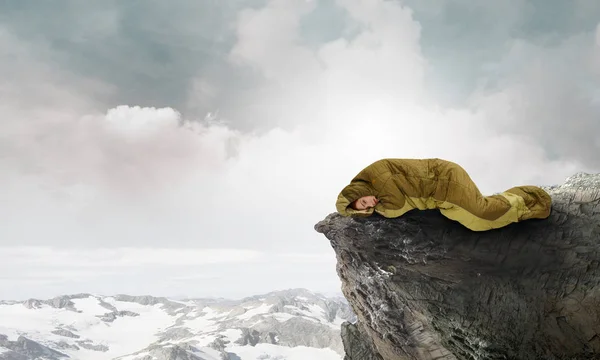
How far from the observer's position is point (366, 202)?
426 inches

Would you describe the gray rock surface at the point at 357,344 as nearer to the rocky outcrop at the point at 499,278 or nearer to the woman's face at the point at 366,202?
the rocky outcrop at the point at 499,278

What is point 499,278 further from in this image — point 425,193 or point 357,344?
point 357,344

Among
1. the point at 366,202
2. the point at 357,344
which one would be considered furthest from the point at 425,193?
the point at 357,344

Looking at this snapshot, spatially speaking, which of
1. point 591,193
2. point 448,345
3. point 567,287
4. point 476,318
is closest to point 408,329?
point 448,345

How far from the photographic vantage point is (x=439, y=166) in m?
11.1

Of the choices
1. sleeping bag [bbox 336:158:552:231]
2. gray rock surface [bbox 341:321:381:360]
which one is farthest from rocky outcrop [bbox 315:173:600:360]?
gray rock surface [bbox 341:321:381:360]

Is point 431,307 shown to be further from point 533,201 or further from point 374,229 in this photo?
point 533,201

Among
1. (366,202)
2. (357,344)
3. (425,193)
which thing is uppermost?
(425,193)

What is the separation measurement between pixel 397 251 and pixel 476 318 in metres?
2.90

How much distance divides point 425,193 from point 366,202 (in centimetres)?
166

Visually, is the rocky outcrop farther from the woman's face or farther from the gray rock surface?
the gray rock surface

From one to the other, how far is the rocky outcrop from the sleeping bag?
2.36ft

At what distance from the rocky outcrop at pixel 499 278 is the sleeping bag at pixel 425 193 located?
0.72 m

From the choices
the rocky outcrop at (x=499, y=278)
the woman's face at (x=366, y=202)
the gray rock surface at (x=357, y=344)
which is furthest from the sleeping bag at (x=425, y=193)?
the gray rock surface at (x=357, y=344)
